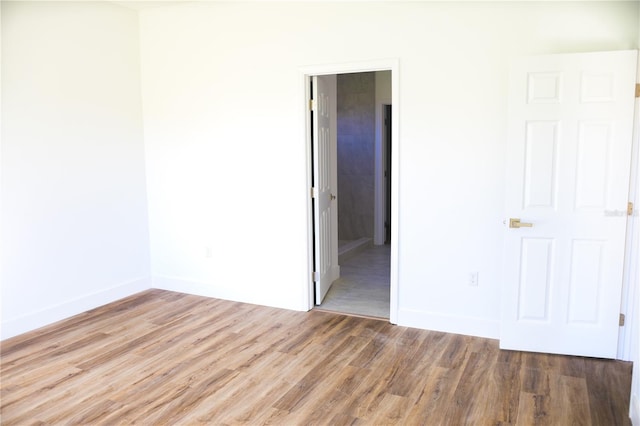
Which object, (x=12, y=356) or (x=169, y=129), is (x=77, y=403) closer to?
(x=12, y=356)

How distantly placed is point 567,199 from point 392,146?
1.35m

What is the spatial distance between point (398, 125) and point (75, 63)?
2962mm

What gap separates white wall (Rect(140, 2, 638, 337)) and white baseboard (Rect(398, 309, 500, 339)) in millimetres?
11

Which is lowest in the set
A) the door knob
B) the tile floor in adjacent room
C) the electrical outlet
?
the tile floor in adjacent room

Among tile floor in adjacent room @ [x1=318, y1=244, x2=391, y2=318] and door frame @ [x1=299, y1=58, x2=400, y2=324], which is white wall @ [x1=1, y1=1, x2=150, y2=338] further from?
tile floor in adjacent room @ [x1=318, y1=244, x2=391, y2=318]

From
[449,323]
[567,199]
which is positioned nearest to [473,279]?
[449,323]

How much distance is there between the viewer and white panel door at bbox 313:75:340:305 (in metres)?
4.37

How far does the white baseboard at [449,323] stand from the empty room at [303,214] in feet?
0.05

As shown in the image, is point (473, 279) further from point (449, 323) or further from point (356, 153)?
point (356, 153)

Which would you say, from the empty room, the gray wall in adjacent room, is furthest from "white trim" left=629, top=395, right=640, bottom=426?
the gray wall in adjacent room

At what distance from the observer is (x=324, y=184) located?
184 inches

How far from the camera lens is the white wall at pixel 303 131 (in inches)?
140

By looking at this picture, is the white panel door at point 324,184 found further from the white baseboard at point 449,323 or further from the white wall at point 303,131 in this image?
the white baseboard at point 449,323

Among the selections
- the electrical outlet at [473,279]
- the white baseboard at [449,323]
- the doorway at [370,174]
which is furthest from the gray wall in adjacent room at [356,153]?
the electrical outlet at [473,279]
